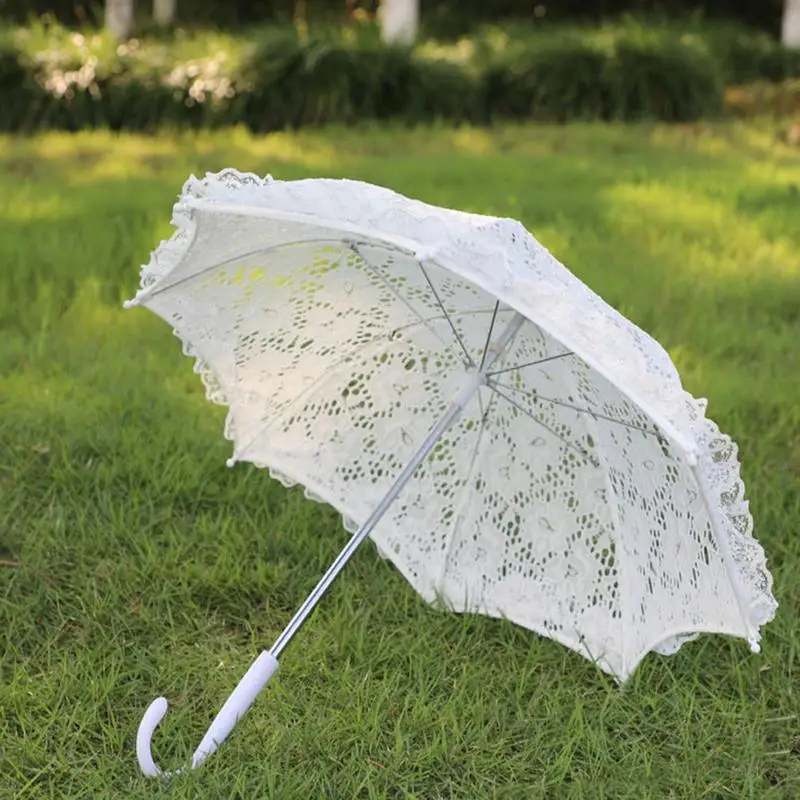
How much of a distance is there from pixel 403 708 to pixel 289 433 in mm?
662

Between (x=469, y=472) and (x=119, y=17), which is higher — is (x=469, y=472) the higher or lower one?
the higher one

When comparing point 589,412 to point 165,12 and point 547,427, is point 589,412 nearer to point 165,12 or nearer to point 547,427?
point 547,427

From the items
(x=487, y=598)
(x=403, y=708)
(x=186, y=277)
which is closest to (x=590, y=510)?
(x=487, y=598)

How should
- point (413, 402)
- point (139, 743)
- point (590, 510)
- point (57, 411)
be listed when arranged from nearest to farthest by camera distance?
point (139, 743)
point (590, 510)
point (413, 402)
point (57, 411)

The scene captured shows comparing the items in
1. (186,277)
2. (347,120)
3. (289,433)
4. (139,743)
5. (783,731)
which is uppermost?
(186,277)

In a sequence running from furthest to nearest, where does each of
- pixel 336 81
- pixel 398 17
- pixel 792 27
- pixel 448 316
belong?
pixel 792 27 < pixel 398 17 < pixel 336 81 < pixel 448 316

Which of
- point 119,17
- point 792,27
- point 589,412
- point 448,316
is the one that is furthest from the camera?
point 792,27

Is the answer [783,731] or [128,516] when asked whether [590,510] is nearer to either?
[783,731]

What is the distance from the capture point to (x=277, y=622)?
8.62ft

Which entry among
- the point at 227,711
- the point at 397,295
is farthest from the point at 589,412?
the point at 227,711

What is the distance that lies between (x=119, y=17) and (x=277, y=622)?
29.4 ft

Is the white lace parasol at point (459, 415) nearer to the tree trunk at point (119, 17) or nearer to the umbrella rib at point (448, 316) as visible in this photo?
the umbrella rib at point (448, 316)

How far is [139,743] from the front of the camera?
1989 mm

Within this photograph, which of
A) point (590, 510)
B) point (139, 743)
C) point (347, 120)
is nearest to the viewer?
point (139, 743)
